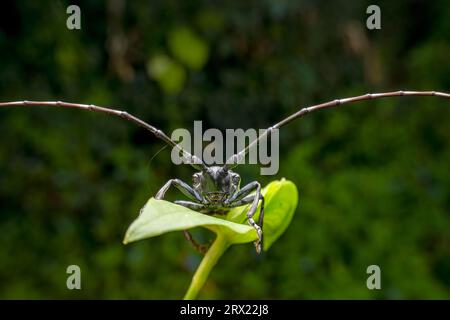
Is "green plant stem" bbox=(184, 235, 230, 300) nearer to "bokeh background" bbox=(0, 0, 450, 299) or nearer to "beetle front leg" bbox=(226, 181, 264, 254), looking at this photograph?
"beetle front leg" bbox=(226, 181, 264, 254)

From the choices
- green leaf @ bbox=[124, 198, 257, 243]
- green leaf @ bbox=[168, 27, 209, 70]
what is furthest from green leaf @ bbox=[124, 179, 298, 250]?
green leaf @ bbox=[168, 27, 209, 70]

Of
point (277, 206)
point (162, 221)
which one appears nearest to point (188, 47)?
point (277, 206)

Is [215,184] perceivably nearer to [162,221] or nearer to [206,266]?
[206,266]

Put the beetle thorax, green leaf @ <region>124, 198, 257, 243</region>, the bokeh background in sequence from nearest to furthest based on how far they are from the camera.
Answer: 1. green leaf @ <region>124, 198, 257, 243</region>
2. the beetle thorax
3. the bokeh background

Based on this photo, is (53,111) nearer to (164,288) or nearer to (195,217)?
(164,288)

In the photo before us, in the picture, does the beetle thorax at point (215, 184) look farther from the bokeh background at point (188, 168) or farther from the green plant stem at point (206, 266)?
the bokeh background at point (188, 168)

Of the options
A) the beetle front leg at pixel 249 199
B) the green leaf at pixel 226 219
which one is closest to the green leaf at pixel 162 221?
the green leaf at pixel 226 219

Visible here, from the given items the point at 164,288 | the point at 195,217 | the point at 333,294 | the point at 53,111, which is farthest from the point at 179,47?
the point at 195,217
